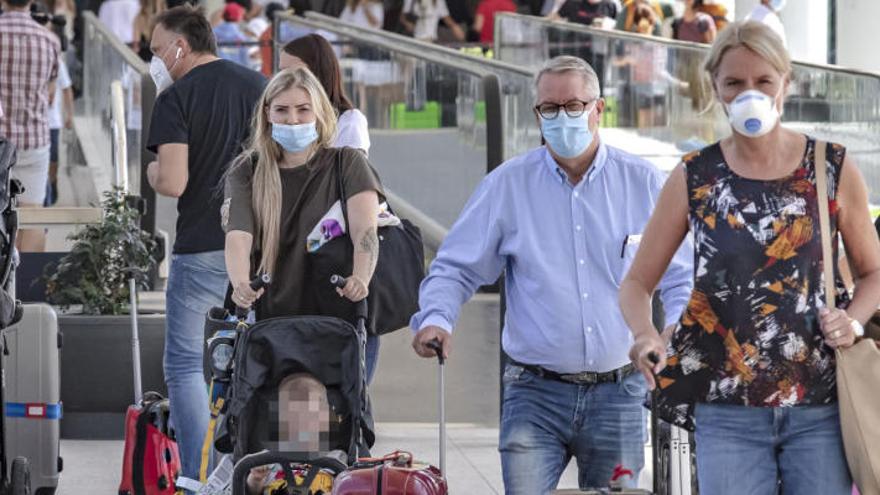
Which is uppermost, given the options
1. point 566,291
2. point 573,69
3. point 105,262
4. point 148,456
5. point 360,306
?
point 573,69

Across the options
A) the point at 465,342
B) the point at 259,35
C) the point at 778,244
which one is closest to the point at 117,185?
the point at 465,342

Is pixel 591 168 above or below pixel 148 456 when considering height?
above

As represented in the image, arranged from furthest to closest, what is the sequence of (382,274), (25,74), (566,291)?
Result: (25,74), (382,274), (566,291)

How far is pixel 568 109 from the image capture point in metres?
5.61

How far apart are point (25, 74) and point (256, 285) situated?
285 inches

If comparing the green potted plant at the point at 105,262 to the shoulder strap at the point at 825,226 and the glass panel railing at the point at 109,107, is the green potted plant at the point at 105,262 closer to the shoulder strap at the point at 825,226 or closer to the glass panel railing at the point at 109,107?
the glass panel railing at the point at 109,107

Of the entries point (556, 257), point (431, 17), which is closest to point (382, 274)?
point (556, 257)

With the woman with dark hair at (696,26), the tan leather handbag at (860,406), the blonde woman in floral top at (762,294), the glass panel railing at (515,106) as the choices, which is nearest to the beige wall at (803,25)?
the woman with dark hair at (696,26)

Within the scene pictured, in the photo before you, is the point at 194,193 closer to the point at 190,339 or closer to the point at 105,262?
the point at 190,339

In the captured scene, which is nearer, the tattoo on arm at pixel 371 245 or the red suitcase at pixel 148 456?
the tattoo on arm at pixel 371 245

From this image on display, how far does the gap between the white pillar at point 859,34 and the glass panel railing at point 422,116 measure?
7.04m

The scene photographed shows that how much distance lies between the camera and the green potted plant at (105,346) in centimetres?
1008

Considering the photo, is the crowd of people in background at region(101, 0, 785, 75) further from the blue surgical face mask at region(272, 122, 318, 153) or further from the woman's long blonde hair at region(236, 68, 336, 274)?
the blue surgical face mask at region(272, 122, 318, 153)

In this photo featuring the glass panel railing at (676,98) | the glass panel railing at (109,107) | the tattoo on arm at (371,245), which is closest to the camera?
the tattoo on arm at (371,245)
